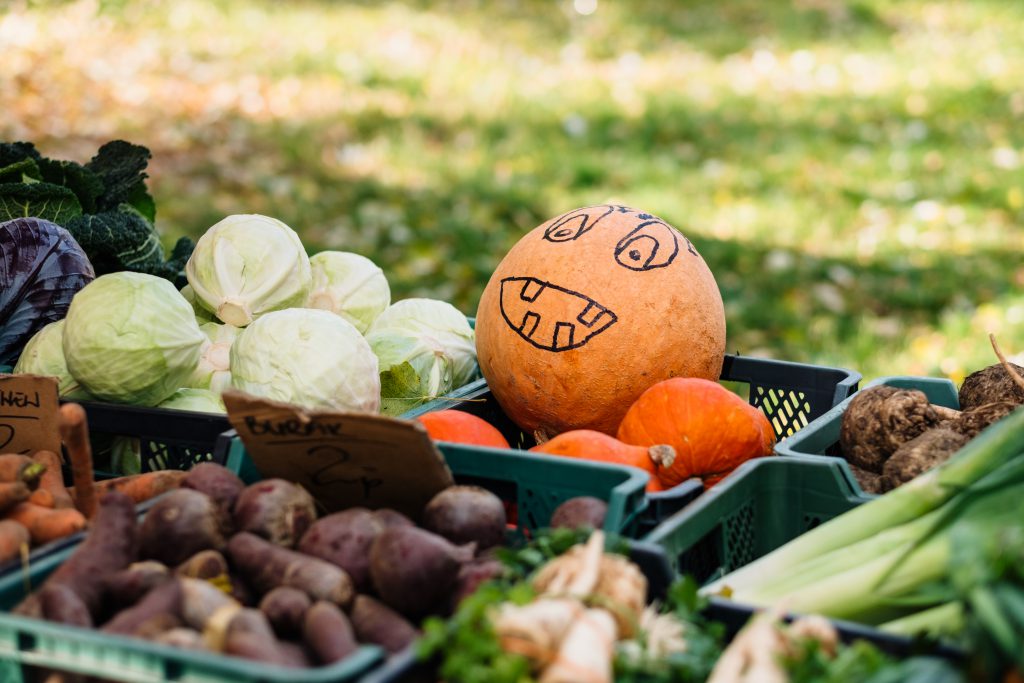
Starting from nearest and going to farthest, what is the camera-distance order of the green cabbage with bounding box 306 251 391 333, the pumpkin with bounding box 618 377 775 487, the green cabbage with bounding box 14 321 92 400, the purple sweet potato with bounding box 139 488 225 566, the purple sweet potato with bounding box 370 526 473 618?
1. the purple sweet potato with bounding box 370 526 473 618
2. the purple sweet potato with bounding box 139 488 225 566
3. the pumpkin with bounding box 618 377 775 487
4. the green cabbage with bounding box 14 321 92 400
5. the green cabbage with bounding box 306 251 391 333

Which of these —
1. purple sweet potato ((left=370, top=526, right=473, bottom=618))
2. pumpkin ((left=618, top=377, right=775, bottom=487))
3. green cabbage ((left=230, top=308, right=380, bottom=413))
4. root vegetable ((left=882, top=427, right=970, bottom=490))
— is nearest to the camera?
purple sweet potato ((left=370, top=526, right=473, bottom=618))

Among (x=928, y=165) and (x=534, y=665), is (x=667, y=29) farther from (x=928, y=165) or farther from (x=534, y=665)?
(x=534, y=665)

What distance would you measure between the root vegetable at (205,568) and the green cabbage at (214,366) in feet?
3.27

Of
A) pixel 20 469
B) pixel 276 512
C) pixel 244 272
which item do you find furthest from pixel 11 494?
pixel 244 272

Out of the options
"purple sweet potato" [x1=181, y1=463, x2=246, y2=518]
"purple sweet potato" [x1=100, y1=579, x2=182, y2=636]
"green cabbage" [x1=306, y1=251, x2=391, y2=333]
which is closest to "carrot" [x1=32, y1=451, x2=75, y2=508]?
"purple sweet potato" [x1=181, y1=463, x2=246, y2=518]

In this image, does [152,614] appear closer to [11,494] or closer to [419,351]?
[11,494]

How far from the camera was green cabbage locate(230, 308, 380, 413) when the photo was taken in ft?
7.79

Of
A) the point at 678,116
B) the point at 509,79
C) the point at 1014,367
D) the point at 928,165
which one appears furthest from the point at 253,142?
the point at 1014,367

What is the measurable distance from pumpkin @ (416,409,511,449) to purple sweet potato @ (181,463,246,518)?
497 mm

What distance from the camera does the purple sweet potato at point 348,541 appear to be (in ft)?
5.53

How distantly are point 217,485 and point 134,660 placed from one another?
18.7 inches

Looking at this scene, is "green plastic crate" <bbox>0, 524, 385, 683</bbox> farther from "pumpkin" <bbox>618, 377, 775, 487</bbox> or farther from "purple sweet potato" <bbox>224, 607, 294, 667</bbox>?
"pumpkin" <bbox>618, 377, 775, 487</bbox>

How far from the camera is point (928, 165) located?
23.2ft

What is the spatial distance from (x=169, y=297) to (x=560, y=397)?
3.05 ft
